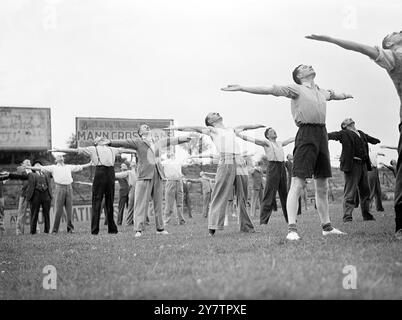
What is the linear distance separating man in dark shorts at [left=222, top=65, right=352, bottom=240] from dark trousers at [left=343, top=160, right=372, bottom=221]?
439 cm

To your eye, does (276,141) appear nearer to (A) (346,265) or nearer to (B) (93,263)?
(B) (93,263)

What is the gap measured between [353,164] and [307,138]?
522cm

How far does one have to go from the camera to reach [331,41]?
646 centimetres

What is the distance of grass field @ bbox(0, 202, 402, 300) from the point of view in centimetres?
384

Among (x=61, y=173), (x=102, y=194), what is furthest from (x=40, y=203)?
(x=102, y=194)

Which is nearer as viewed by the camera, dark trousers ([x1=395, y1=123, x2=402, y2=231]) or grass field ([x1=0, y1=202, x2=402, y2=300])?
grass field ([x1=0, y1=202, x2=402, y2=300])

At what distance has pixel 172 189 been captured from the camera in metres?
19.2

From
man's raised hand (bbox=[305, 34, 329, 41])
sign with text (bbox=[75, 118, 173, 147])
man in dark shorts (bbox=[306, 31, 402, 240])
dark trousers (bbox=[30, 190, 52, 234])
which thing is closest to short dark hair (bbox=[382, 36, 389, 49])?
man in dark shorts (bbox=[306, 31, 402, 240])

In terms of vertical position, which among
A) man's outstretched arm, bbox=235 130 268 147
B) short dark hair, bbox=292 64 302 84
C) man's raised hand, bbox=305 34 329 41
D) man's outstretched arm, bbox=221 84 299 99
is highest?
man's raised hand, bbox=305 34 329 41

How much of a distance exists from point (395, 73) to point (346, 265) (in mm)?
3048

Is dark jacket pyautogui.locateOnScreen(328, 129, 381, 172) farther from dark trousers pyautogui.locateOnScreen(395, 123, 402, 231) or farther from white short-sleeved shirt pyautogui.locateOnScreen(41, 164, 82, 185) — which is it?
white short-sleeved shirt pyautogui.locateOnScreen(41, 164, 82, 185)

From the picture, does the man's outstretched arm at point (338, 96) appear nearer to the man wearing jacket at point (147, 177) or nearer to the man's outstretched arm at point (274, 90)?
the man's outstretched arm at point (274, 90)

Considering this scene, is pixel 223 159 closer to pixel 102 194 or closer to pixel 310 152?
pixel 310 152
